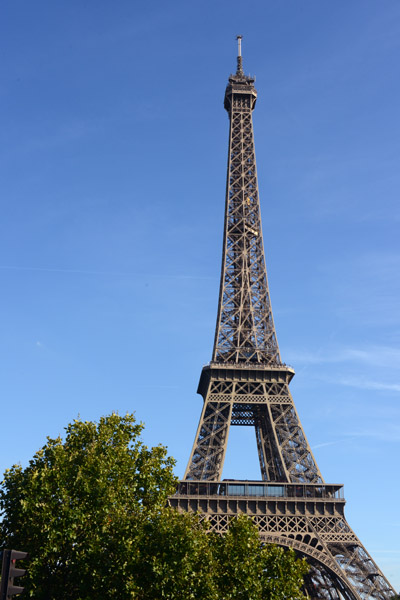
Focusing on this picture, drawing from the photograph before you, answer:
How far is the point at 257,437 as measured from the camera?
7388 centimetres

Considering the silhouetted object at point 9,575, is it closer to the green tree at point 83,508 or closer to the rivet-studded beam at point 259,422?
the green tree at point 83,508

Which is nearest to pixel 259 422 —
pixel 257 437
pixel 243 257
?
pixel 257 437

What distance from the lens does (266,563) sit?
1372 inches

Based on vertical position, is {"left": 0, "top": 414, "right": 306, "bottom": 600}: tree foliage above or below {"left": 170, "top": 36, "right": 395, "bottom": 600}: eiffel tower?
below

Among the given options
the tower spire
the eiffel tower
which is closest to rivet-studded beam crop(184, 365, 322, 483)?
the eiffel tower

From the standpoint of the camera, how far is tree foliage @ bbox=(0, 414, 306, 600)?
3184 centimetres

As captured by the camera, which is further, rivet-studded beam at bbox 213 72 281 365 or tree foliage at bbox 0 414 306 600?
rivet-studded beam at bbox 213 72 281 365

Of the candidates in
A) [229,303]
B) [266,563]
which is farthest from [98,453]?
[229,303]

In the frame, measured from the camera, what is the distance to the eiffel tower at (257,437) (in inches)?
2350

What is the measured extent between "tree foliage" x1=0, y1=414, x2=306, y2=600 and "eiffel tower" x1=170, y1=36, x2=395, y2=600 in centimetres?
2399

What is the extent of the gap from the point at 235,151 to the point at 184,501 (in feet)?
145

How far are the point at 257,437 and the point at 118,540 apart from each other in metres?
42.5

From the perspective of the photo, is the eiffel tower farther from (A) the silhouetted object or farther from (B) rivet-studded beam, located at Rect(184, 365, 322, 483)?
(A) the silhouetted object

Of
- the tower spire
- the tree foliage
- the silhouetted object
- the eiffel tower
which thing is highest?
the tower spire
